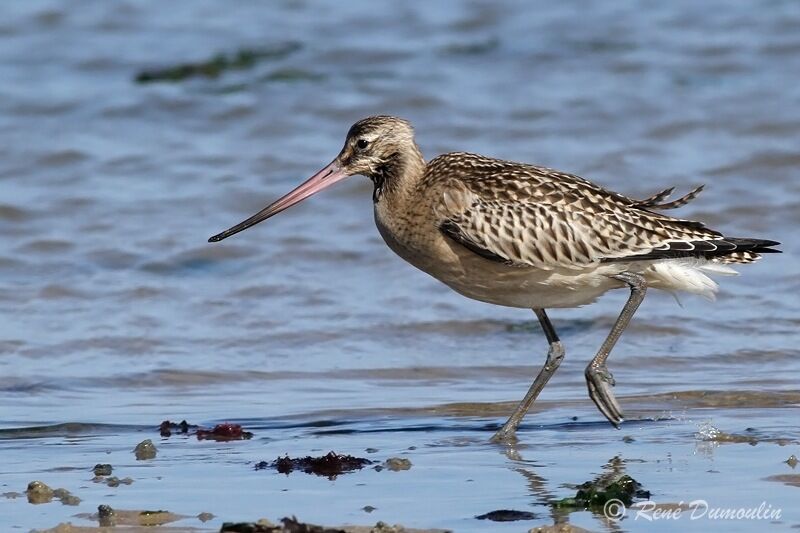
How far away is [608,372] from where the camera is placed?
8797mm

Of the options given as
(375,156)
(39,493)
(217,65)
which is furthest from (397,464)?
(217,65)

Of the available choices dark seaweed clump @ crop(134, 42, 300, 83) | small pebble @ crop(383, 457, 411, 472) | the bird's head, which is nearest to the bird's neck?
the bird's head

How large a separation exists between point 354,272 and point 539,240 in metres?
4.02

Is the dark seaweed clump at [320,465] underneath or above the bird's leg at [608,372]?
underneath

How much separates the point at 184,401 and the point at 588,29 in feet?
40.4

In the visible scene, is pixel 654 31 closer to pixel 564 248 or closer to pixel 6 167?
pixel 6 167

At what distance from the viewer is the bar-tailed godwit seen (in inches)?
350

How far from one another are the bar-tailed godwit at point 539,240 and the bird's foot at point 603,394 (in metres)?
0.01

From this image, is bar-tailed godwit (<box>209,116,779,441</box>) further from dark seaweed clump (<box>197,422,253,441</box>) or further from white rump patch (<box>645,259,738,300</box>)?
dark seaweed clump (<box>197,422,253,441</box>)

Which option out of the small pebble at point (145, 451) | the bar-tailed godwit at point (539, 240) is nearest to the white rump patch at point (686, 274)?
the bar-tailed godwit at point (539, 240)

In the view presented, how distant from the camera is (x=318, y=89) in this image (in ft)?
61.1

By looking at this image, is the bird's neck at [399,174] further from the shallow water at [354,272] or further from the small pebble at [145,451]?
the small pebble at [145,451]

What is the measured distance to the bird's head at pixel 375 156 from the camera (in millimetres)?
9320

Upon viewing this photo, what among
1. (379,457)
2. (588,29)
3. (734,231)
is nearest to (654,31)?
(588,29)
